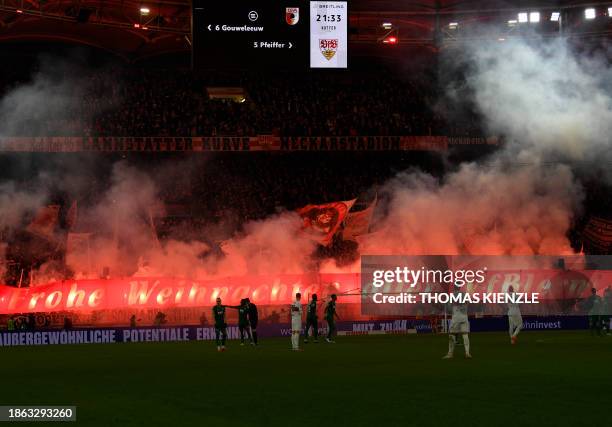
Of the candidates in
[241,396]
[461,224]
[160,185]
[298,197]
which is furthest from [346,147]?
[241,396]

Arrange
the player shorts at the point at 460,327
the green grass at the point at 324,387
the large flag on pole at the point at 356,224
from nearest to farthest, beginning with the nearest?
the green grass at the point at 324,387, the player shorts at the point at 460,327, the large flag on pole at the point at 356,224

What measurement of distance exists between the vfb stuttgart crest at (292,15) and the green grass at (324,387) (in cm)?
769

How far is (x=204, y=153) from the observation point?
41.6m

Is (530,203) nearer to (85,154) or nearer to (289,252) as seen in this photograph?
(289,252)

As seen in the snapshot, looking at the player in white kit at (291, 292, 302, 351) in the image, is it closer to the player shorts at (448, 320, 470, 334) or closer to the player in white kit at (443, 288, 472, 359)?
the player in white kit at (443, 288, 472, 359)

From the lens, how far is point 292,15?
746 inches

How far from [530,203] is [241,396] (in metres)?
27.5

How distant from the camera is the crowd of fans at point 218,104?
4019 cm

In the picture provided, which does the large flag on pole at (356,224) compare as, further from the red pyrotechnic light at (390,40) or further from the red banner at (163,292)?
the red pyrotechnic light at (390,40)

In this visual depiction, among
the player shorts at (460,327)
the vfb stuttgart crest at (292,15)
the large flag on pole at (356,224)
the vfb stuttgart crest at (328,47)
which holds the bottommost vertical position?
the player shorts at (460,327)

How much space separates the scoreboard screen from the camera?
739 inches

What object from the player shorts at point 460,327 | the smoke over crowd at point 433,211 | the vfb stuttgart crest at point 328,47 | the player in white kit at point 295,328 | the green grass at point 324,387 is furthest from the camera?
the smoke over crowd at point 433,211

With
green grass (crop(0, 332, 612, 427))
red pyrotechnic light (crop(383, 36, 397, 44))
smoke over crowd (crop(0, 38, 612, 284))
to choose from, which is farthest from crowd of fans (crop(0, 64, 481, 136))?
green grass (crop(0, 332, 612, 427))

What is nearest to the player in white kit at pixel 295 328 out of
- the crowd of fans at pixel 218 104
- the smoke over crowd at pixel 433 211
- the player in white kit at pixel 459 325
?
the player in white kit at pixel 459 325
